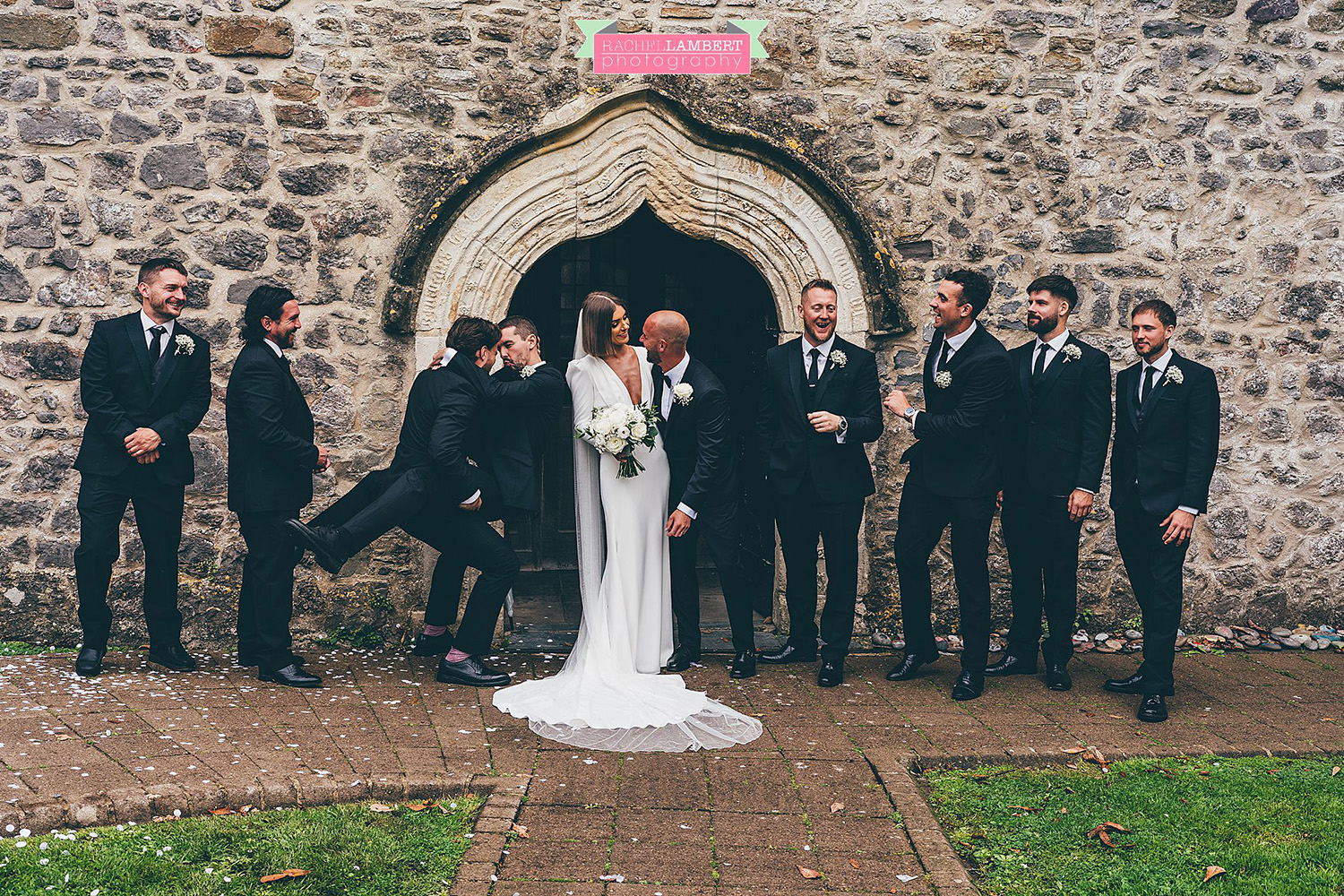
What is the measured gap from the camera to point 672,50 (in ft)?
21.1

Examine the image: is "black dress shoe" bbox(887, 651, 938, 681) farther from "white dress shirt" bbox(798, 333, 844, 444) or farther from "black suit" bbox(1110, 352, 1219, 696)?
"white dress shirt" bbox(798, 333, 844, 444)

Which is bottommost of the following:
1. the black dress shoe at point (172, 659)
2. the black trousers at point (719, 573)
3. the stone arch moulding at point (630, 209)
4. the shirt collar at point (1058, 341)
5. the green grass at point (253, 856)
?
the green grass at point (253, 856)

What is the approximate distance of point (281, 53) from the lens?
6.18m

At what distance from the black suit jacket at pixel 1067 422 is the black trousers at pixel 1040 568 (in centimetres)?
12

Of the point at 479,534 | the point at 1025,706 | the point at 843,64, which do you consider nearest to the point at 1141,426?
the point at 1025,706

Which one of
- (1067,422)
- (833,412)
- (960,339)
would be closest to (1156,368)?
(1067,422)

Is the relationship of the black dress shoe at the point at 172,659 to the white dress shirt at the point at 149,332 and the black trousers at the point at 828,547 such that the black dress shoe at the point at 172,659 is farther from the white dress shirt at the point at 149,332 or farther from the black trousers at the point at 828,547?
the black trousers at the point at 828,547

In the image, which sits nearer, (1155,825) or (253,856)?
(253,856)

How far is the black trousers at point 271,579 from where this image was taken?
5.47m

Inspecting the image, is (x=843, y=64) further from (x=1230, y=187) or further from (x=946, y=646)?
(x=946, y=646)

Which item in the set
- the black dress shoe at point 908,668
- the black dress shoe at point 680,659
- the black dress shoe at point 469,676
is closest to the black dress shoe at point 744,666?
the black dress shoe at point 680,659

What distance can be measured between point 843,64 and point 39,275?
454 centimetres

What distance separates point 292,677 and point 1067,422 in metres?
3.94

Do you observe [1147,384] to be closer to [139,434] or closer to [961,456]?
[961,456]
